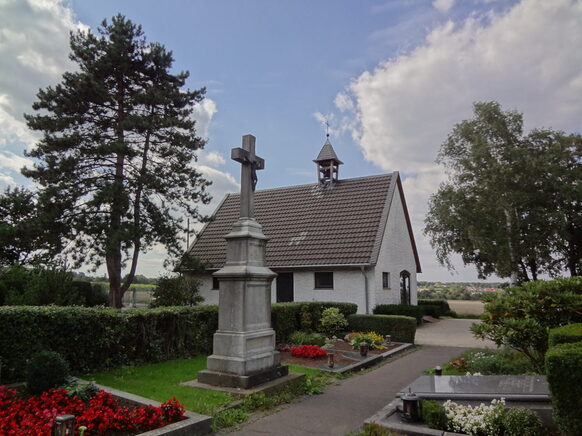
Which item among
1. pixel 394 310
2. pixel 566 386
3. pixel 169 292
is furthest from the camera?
pixel 394 310

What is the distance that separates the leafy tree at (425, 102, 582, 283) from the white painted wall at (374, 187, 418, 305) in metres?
4.54

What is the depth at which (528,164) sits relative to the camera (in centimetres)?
2517

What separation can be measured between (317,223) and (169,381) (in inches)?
582

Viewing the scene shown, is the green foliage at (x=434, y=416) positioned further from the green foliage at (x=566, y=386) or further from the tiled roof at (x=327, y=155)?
the tiled roof at (x=327, y=155)

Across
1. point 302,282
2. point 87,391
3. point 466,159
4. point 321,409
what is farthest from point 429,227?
point 87,391

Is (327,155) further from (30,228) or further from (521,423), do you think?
(521,423)

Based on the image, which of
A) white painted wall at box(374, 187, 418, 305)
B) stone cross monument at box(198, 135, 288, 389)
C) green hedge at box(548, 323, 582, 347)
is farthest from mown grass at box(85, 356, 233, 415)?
white painted wall at box(374, 187, 418, 305)

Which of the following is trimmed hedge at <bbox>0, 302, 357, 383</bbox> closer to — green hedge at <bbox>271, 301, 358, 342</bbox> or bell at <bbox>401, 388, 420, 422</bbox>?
green hedge at <bbox>271, 301, 358, 342</bbox>

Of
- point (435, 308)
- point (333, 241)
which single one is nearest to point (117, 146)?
point (333, 241)

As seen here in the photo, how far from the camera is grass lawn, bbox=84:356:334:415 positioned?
276 inches

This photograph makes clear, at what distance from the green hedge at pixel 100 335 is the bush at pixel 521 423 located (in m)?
8.17

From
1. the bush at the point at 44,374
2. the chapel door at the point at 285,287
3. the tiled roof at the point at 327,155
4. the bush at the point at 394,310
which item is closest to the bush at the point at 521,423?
the bush at the point at 44,374

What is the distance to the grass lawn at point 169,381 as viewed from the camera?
7.00 meters

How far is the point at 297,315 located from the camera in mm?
15750
